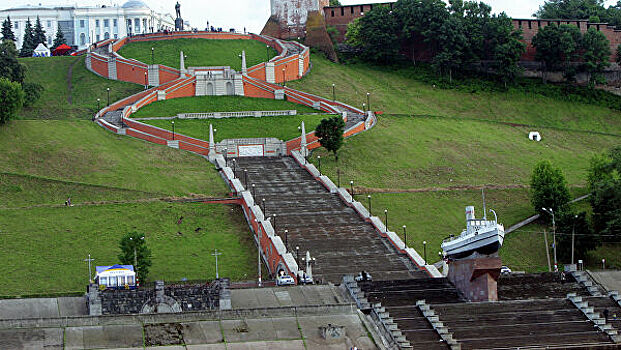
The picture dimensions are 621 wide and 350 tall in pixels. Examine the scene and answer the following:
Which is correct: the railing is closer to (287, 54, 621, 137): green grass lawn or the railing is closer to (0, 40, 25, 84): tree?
(287, 54, 621, 137): green grass lawn

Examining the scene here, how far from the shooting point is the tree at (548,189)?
72.9 m

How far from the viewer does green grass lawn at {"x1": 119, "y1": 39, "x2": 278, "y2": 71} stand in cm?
10819

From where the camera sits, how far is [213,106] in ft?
319

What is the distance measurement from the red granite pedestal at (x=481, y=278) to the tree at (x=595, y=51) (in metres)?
58.2

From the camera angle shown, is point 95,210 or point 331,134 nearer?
point 95,210

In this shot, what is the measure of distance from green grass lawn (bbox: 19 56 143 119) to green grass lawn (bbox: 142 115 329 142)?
27.2 feet

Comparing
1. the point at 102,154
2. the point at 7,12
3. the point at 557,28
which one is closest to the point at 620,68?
the point at 557,28

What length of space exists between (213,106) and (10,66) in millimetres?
16527

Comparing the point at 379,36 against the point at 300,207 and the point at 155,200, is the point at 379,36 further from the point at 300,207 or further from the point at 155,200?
the point at 155,200

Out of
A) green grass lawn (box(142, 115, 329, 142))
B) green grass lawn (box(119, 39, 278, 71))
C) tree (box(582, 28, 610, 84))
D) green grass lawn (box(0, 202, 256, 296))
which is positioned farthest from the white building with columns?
green grass lawn (box(0, 202, 256, 296))

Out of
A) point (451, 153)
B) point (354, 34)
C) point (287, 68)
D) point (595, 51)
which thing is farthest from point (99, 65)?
point (595, 51)

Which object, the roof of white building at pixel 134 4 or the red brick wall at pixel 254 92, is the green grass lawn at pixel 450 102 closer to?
the red brick wall at pixel 254 92

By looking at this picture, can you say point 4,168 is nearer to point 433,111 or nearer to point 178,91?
point 178,91

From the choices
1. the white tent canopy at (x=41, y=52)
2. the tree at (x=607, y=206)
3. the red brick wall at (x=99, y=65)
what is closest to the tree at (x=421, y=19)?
the red brick wall at (x=99, y=65)
